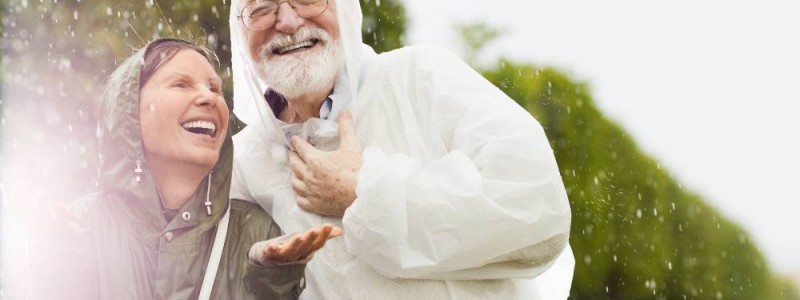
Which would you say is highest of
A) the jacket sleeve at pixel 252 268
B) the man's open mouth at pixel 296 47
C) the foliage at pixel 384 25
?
the man's open mouth at pixel 296 47

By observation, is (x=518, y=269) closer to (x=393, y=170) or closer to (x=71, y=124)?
(x=393, y=170)

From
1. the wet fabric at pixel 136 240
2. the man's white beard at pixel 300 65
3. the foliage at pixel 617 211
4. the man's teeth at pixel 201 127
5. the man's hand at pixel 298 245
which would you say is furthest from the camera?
the foliage at pixel 617 211

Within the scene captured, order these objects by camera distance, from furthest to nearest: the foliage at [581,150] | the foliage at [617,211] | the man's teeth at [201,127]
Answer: the foliage at [617,211]
the foliage at [581,150]
the man's teeth at [201,127]

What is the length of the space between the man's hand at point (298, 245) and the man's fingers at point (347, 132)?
1.14ft

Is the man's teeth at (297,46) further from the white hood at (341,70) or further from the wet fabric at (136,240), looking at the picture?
the wet fabric at (136,240)

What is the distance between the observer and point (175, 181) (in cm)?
213

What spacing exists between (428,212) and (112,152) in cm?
63

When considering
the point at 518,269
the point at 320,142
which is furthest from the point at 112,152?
the point at 518,269

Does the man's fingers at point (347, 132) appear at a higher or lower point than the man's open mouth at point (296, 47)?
lower

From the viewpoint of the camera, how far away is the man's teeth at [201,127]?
213 centimetres

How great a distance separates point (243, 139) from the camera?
249 centimetres

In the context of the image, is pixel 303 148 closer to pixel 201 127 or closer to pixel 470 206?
pixel 201 127

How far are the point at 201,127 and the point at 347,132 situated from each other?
30 cm

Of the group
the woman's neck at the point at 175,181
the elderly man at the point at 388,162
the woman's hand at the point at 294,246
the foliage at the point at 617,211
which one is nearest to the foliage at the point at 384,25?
the foliage at the point at 617,211
